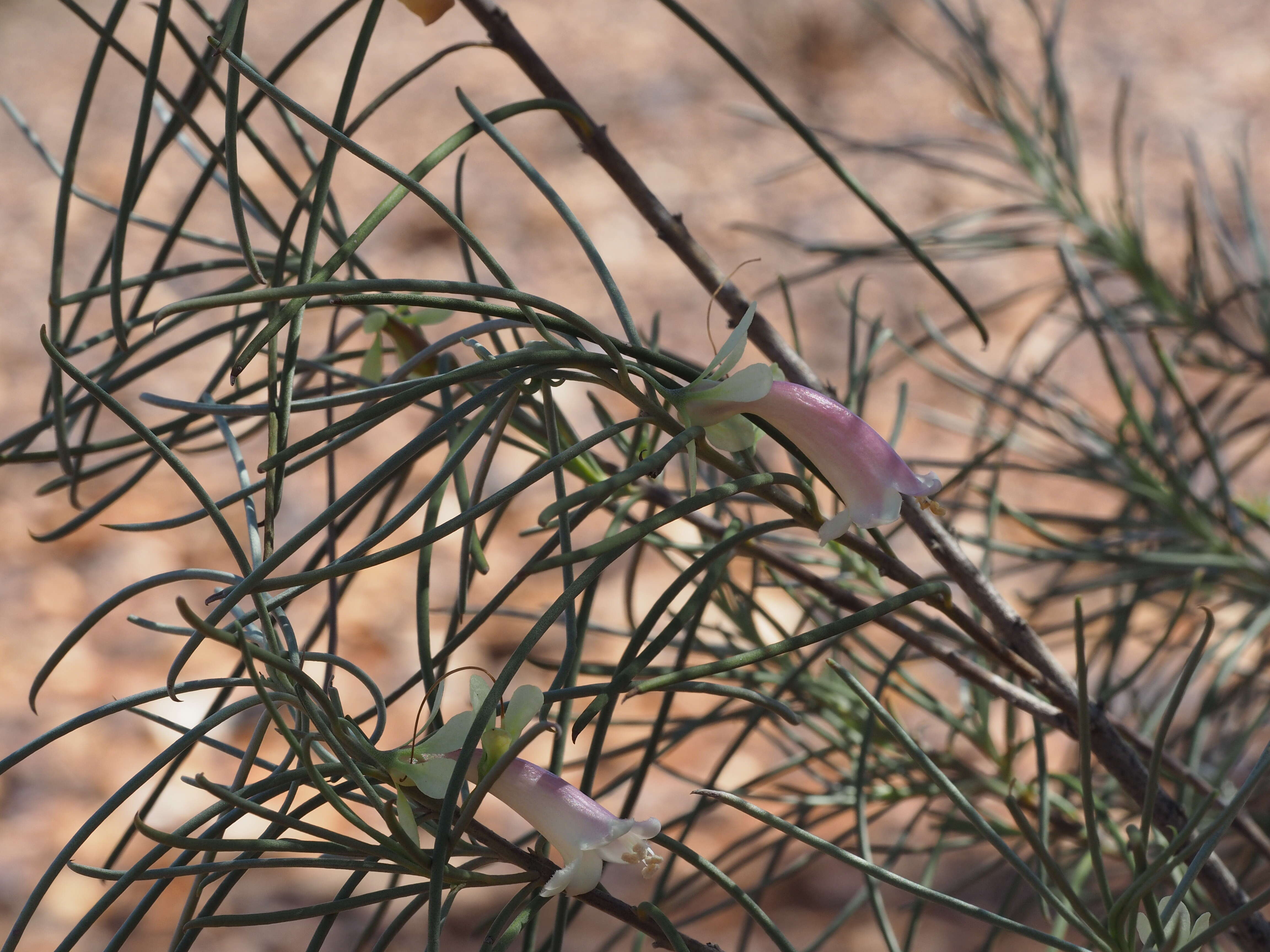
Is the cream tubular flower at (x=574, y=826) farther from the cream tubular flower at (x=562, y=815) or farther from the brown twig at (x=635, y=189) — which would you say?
the brown twig at (x=635, y=189)

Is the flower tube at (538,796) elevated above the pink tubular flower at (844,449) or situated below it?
below

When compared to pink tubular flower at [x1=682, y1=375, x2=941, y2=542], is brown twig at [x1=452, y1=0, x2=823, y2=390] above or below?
above

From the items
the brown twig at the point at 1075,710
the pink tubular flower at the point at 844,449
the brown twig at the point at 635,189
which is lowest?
the brown twig at the point at 1075,710

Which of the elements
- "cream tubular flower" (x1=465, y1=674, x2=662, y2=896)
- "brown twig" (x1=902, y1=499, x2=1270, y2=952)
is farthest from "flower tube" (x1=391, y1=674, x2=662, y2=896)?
"brown twig" (x1=902, y1=499, x2=1270, y2=952)

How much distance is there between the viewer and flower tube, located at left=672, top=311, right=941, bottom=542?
16cm

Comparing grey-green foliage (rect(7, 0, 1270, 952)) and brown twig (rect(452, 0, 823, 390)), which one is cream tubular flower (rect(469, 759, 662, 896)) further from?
brown twig (rect(452, 0, 823, 390))

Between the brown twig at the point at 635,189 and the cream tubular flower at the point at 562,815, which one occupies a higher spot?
the brown twig at the point at 635,189

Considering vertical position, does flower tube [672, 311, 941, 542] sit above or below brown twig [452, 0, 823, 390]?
below

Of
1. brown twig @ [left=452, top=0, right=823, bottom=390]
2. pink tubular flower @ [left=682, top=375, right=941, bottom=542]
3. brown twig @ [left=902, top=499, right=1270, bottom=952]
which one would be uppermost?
brown twig @ [left=452, top=0, right=823, bottom=390]

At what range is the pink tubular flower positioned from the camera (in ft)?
0.53

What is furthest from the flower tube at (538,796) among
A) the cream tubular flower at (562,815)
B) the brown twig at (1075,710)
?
the brown twig at (1075,710)

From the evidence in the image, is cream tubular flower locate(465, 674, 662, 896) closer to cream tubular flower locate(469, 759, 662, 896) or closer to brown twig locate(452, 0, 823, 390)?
cream tubular flower locate(469, 759, 662, 896)

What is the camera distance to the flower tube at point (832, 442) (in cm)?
16

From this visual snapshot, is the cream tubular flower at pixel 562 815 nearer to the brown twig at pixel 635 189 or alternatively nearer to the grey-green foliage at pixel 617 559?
the grey-green foliage at pixel 617 559
